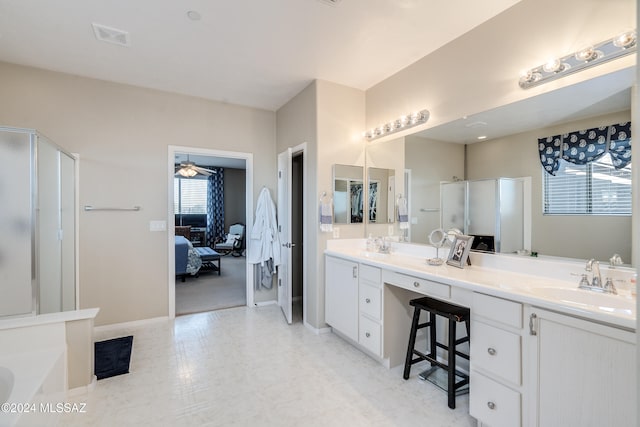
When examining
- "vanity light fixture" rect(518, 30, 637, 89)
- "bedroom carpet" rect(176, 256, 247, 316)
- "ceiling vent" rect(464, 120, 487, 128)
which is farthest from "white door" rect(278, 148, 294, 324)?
"vanity light fixture" rect(518, 30, 637, 89)

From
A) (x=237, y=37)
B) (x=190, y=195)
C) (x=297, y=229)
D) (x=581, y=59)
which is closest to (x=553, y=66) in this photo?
(x=581, y=59)

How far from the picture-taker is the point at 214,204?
919cm

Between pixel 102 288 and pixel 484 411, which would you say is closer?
pixel 484 411

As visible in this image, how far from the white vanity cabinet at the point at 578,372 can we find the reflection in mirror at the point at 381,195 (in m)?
1.87

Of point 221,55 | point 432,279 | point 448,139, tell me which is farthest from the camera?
Answer: point 221,55

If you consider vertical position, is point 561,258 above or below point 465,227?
below

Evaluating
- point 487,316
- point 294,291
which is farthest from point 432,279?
point 294,291

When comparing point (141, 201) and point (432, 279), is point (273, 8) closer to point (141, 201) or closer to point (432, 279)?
point (432, 279)

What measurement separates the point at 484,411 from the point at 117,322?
3.63m

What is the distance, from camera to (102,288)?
3.28 m

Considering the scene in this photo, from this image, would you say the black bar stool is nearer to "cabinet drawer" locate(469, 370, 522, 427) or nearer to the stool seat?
the stool seat

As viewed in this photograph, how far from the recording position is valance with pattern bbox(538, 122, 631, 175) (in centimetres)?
160

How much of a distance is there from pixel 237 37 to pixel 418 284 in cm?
246

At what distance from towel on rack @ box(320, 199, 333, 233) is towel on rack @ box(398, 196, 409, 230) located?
73 centimetres
